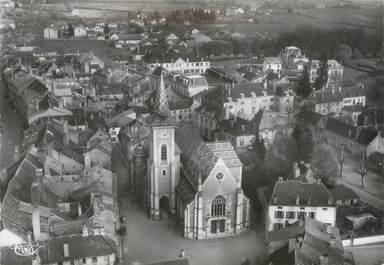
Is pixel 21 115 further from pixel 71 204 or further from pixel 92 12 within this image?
pixel 71 204

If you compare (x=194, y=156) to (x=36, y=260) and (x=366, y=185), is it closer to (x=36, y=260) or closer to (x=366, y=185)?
(x=36, y=260)

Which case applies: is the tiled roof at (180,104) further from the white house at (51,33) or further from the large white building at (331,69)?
the white house at (51,33)

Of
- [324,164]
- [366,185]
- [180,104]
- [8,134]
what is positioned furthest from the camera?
[180,104]

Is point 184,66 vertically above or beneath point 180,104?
above

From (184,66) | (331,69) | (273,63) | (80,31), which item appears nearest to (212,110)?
(184,66)

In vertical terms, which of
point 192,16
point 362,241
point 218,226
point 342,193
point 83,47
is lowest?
point 218,226

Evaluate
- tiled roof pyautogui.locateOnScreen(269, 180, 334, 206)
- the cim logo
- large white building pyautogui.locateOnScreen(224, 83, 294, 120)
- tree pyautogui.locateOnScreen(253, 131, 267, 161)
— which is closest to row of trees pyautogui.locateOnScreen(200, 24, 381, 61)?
large white building pyautogui.locateOnScreen(224, 83, 294, 120)
